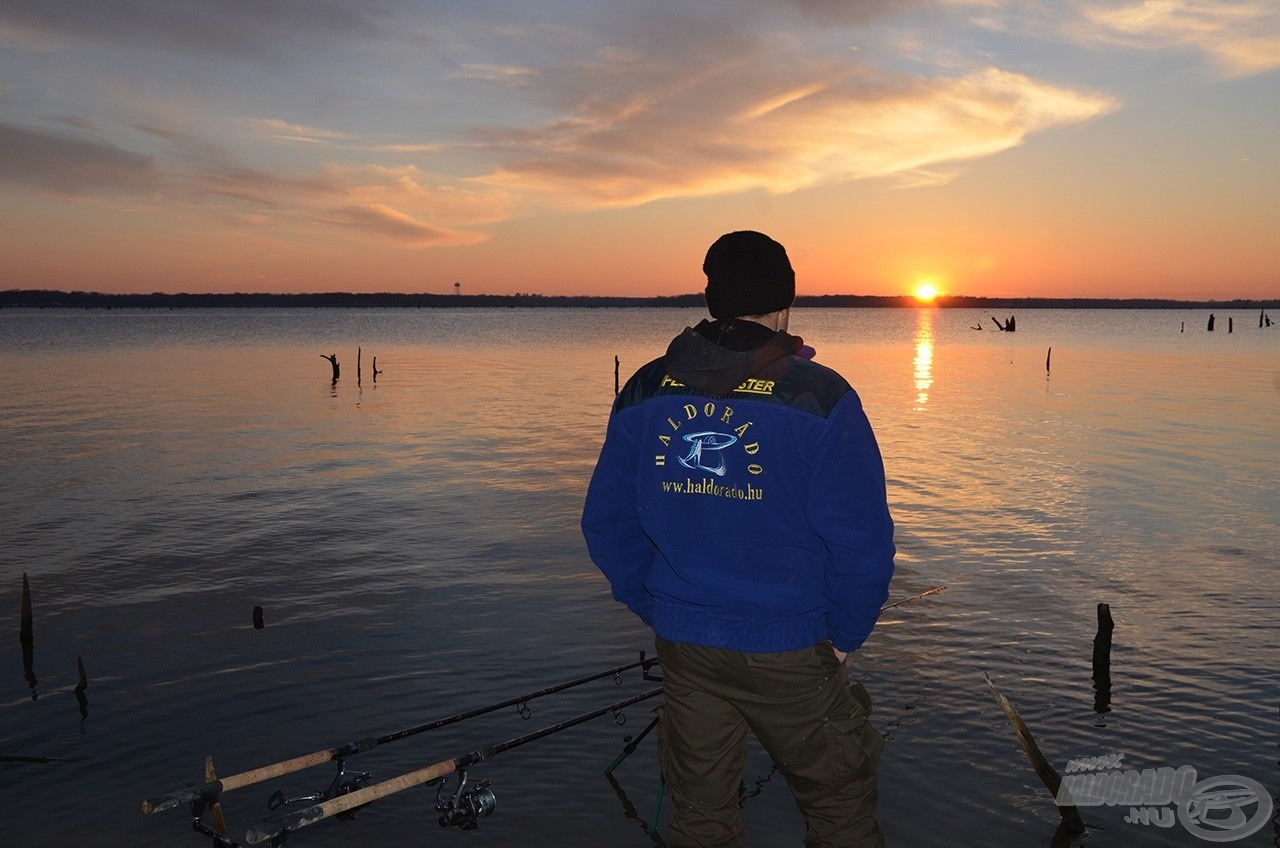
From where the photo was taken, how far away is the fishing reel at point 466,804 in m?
7.77

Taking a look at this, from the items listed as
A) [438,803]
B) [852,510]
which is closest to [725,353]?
[852,510]

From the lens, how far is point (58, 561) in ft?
61.6

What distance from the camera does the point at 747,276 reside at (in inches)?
155

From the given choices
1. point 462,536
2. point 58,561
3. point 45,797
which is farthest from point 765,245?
point 58,561

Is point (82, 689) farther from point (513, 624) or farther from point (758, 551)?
point (758, 551)

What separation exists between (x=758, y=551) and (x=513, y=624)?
1145 centimetres

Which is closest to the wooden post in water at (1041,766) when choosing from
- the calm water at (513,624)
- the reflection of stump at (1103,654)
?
the calm water at (513,624)

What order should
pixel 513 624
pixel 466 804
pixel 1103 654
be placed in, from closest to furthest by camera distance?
1. pixel 466 804
2. pixel 1103 654
3. pixel 513 624

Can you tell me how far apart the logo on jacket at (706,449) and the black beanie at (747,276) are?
54 centimetres

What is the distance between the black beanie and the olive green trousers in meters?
1.48

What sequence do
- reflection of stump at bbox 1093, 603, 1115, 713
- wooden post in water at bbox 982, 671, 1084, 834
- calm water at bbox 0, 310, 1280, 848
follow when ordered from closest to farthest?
1. wooden post in water at bbox 982, 671, 1084, 834
2. calm water at bbox 0, 310, 1280, 848
3. reflection of stump at bbox 1093, 603, 1115, 713

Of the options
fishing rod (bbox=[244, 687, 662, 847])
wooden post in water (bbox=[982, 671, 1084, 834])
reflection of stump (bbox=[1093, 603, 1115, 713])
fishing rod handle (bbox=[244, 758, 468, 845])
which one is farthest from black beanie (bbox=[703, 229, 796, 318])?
reflection of stump (bbox=[1093, 603, 1115, 713])

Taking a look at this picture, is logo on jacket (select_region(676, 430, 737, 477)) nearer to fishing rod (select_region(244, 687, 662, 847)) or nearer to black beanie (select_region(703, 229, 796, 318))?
black beanie (select_region(703, 229, 796, 318))

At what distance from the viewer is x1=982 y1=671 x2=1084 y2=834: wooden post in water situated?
23.6ft
